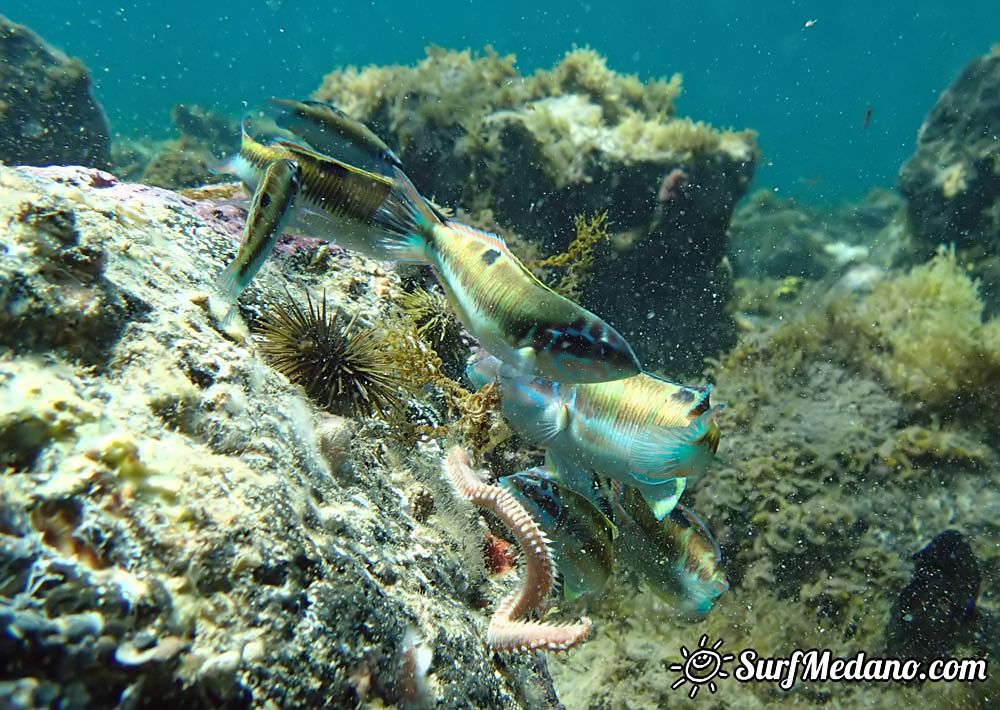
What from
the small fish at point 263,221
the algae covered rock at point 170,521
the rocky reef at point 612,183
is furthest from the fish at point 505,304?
the rocky reef at point 612,183

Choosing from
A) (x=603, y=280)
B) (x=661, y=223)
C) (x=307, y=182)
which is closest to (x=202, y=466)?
(x=307, y=182)

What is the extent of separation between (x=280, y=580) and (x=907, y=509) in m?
5.64

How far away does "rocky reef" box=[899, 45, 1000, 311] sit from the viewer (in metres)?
10.7

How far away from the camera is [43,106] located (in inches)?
459

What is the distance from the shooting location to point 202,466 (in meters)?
1.44

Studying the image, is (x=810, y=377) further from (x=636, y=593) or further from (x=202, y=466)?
(x=202, y=466)

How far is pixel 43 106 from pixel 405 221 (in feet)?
46.7

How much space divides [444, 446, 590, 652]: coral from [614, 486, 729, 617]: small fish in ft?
3.60

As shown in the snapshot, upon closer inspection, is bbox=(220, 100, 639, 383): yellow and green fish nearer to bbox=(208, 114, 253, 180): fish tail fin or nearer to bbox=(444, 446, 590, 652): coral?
bbox=(208, 114, 253, 180): fish tail fin

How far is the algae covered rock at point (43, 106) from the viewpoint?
11.3 meters

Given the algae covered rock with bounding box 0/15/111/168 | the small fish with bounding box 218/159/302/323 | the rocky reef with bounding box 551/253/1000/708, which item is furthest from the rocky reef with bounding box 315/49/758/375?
the algae covered rock with bounding box 0/15/111/168

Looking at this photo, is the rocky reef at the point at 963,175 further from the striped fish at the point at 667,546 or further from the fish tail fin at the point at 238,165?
the fish tail fin at the point at 238,165

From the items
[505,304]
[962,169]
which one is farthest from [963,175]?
[505,304]

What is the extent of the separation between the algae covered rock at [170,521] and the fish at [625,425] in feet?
2.72
